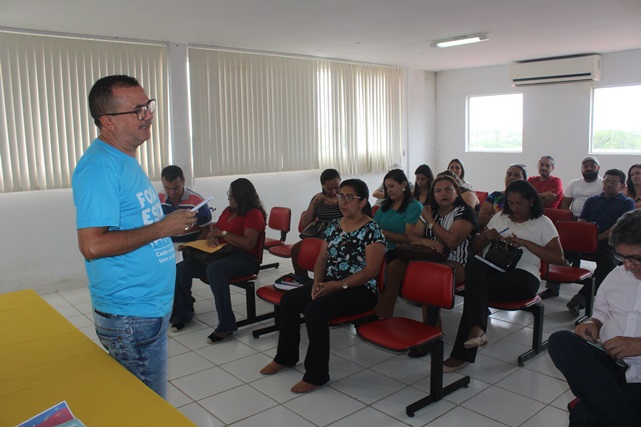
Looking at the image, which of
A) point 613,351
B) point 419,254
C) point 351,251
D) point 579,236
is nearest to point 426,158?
point 579,236

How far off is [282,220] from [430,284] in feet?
9.36

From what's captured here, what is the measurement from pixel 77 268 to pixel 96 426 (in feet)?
15.8

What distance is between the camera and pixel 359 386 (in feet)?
10.7

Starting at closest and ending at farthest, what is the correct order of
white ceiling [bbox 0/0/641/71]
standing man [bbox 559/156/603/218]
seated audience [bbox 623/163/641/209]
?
1. white ceiling [bbox 0/0/641/71]
2. seated audience [bbox 623/163/641/209]
3. standing man [bbox 559/156/603/218]

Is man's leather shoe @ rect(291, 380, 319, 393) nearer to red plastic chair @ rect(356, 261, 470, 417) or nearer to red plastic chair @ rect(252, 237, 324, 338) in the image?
red plastic chair @ rect(356, 261, 470, 417)

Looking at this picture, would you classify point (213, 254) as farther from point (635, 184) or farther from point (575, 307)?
point (635, 184)

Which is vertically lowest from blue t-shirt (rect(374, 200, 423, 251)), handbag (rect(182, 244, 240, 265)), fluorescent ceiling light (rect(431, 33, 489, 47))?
handbag (rect(182, 244, 240, 265))

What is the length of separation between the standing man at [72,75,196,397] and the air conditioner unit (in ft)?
24.1

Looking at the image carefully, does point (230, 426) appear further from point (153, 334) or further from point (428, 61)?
point (428, 61)

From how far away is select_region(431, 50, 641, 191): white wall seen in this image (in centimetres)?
757

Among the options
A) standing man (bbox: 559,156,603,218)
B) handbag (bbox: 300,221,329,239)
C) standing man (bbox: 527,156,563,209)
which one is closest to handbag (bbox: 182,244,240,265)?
handbag (bbox: 300,221,329,239)

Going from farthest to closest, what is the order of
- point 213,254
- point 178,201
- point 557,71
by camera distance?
point 557,71 < point 178,201 < point 213,254

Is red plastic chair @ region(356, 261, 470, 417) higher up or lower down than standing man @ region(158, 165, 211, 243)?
lower down

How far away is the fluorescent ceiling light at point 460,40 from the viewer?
619cm
